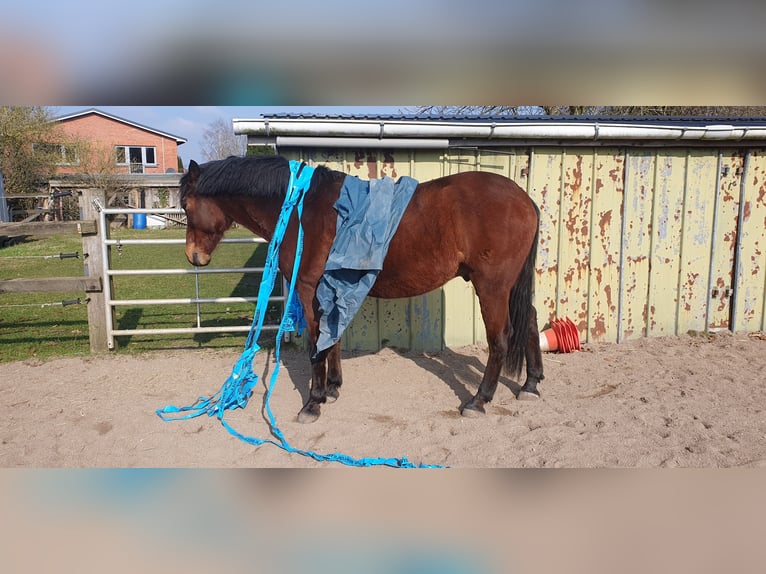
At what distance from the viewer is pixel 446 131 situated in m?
5.16

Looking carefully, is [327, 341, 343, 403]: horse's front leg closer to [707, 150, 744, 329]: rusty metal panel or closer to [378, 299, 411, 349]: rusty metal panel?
[378, 299, 411, 349]: rusty metal panel

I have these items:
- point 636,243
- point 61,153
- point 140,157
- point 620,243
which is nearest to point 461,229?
point 620,243

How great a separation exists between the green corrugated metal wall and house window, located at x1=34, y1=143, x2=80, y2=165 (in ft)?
56.9

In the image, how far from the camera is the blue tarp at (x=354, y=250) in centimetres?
385

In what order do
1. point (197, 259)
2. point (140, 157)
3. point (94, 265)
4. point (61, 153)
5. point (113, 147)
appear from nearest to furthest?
point (197, 259) → point (94, 265) → point (61, 153) → point (113, 147) → point (140, 157)

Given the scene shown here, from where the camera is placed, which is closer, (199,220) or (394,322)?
(199,220)

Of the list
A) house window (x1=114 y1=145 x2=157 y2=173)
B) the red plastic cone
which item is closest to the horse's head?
the red plastic cone

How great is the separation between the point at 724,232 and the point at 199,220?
551 cm

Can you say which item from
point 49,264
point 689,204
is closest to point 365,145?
point 689,204

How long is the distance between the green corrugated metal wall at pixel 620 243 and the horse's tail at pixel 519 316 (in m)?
1.41

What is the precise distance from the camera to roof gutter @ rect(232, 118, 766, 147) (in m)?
4.96

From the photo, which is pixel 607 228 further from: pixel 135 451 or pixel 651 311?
pixel 135 451

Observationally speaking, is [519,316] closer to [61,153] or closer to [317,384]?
[317,384]

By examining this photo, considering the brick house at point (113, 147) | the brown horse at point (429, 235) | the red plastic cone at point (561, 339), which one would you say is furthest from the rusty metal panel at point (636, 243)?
the brick house at point (113, 147)
